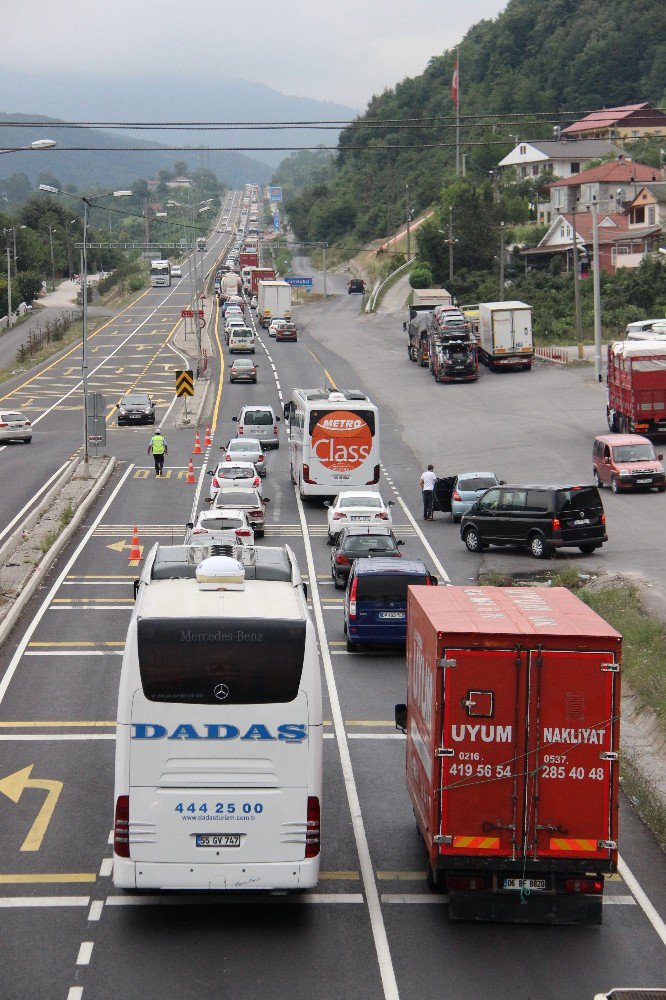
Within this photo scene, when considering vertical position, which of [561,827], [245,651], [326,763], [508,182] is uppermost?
[508,182]

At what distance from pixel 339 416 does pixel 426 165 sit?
145 meters

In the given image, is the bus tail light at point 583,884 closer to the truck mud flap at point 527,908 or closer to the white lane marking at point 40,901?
A: the truck mud flap at point 527,908

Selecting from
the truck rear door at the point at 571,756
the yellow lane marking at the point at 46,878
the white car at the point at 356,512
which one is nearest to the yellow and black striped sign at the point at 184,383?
the white car at the point at 356,512

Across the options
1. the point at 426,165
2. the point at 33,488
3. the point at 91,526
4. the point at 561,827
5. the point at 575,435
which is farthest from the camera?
the point at 426,165

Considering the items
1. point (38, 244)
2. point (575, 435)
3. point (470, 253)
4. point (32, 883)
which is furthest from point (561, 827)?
point (38, 244)

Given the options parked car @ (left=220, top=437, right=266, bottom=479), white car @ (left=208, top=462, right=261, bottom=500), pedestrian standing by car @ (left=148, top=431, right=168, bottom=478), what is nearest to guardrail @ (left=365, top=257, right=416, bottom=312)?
parked car @ (left=220, top=437, right=266, bottom=479)

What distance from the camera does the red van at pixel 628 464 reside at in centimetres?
4275

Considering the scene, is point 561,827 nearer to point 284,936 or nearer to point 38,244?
point 284,936

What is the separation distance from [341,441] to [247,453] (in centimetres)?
616

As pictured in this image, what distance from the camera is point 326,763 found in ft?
59.8

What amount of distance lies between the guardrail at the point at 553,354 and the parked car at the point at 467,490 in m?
33.8

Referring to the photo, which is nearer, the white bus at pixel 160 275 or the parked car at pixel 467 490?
the parked car at pixel 467 490

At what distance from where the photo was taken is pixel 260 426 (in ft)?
183

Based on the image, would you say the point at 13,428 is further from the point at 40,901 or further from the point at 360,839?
the point at 40,901
